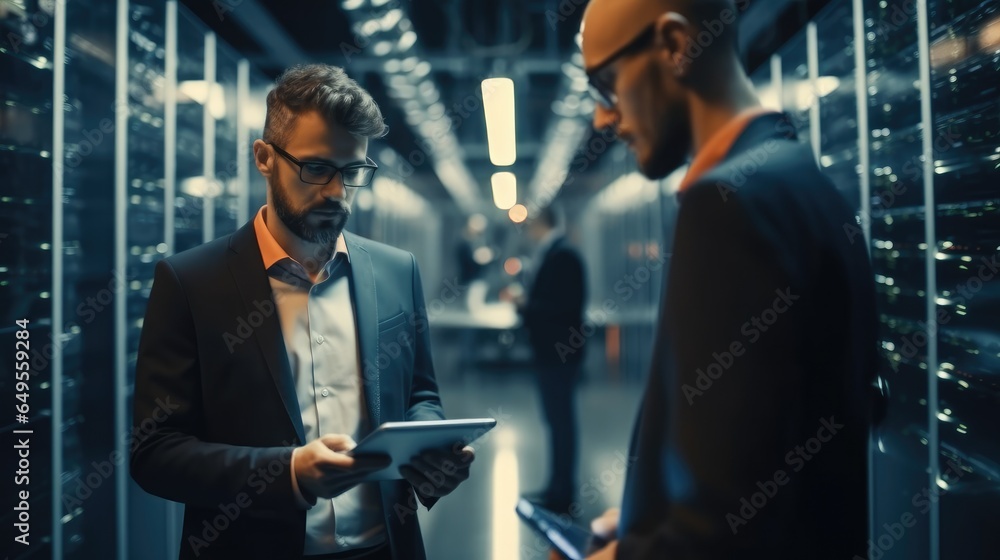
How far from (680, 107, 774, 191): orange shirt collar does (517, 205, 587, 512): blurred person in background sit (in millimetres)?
4000

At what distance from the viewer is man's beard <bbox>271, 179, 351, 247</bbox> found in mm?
1538

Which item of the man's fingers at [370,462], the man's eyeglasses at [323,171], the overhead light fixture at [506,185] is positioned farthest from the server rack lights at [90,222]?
the overhead light fixture at [506,185]

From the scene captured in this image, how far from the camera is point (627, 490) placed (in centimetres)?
88

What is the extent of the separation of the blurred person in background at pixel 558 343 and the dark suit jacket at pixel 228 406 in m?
3.42

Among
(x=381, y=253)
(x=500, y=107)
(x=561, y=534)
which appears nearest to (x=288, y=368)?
(x=381, y=253)

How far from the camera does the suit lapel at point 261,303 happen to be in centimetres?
147

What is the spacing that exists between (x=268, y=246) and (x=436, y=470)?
25.0 inches

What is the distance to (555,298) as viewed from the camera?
17.4ft

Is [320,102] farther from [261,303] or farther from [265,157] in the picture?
[261,303]

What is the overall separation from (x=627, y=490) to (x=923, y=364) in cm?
263

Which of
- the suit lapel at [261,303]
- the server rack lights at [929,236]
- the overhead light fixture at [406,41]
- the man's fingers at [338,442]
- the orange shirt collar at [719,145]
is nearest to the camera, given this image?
the orange shirt collar at [719,145]

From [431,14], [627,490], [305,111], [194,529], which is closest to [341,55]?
[431,14]

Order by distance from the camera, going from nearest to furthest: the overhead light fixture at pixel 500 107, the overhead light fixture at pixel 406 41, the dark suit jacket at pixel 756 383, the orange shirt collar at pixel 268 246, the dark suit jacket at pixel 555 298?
the dark suit jacket at pixel 756 383
the orange shirt collar at pixel 268 246
the overhead light fixture at pixel 500 107
the overhead light fixture at pixel 406 41
the dark suit jacket at pixel 555 298

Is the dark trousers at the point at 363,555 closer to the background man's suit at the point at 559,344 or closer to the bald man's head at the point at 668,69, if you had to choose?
the bald man's head at the point at 668,69
